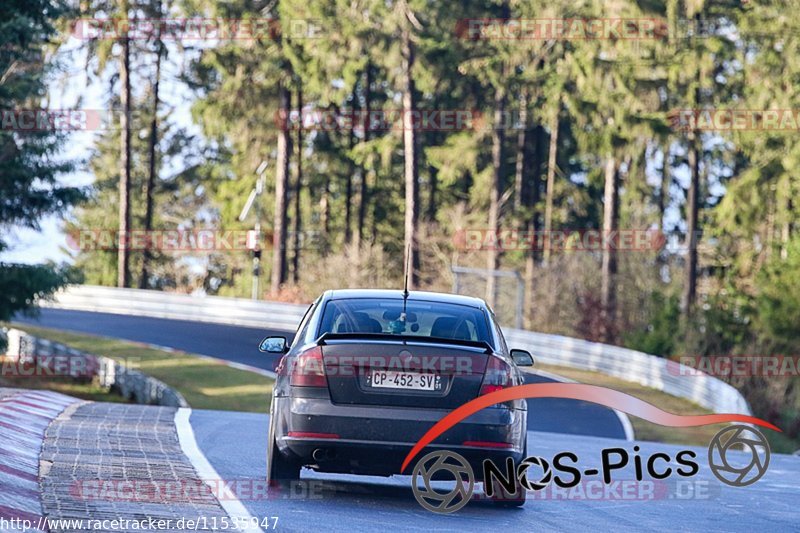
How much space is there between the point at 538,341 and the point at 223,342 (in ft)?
31.1

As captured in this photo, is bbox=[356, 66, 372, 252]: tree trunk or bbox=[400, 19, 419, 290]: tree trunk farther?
bbox=[356, 66, 372, 252]: tree trunk

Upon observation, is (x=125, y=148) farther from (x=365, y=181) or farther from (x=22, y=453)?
(x=22, y=453)

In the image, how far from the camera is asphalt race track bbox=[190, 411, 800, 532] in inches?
364

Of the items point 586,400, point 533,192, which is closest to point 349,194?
point 533,192

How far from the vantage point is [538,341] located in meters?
41.2

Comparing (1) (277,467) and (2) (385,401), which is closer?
(2) (385,401)

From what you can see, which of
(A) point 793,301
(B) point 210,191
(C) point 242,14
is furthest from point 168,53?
(A) point 793,301

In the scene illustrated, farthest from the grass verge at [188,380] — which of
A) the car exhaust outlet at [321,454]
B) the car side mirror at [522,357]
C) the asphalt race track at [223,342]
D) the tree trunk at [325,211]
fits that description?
the tree trunk at [325,211]

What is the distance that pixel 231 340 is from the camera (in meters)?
43.0

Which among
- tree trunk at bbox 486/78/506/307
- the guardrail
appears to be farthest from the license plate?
tree trunk at bbox 486/78/506/307

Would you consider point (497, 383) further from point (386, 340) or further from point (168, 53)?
point (168, 53)

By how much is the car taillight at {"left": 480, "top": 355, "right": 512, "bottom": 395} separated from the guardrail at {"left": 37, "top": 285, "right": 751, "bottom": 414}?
18563mm

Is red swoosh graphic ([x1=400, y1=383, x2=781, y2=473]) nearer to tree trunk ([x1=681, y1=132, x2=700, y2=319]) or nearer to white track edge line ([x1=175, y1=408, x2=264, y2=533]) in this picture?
white track edge line ([x1=175, y1=408, x2=264, y2=533])

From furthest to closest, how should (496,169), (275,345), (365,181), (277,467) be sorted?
(365,181) < (496,169) < (275,345) < (277,467)
